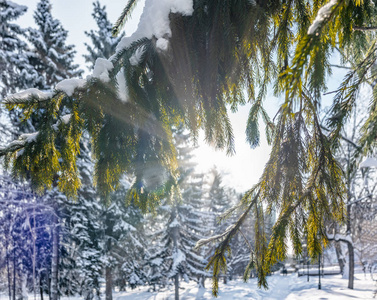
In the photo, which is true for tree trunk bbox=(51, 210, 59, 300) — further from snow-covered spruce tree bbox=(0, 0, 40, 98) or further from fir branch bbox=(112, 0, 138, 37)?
fir branch bbox=(112, 0, 138, 37)

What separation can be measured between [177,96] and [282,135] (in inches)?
35.7

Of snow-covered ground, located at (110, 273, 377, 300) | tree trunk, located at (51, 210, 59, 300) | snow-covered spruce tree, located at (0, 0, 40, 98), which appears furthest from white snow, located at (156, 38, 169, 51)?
snow-covered ground, located at (110, 273, 377, 300)

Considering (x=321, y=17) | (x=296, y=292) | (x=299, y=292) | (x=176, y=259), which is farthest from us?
(x=296, y=292)

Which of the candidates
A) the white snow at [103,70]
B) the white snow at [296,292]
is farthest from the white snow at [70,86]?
the white snow at [296,292]

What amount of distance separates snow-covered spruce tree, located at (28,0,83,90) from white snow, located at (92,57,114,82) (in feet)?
36.8

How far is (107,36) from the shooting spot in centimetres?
1487

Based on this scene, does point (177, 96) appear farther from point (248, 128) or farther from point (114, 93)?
point (248, 128)

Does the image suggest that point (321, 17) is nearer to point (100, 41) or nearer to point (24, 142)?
point (24, 142)

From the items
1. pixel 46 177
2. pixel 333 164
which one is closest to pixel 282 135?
pixel 333 164

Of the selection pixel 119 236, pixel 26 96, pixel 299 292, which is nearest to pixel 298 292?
pixel 299 292

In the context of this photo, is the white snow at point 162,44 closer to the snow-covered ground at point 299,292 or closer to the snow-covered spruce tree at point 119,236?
the snow-covered ground at point 299,292

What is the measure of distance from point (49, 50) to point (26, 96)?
1226 centimetres

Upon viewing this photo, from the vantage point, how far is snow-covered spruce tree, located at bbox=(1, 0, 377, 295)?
1.70 metres

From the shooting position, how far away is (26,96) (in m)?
Result: 1.64
